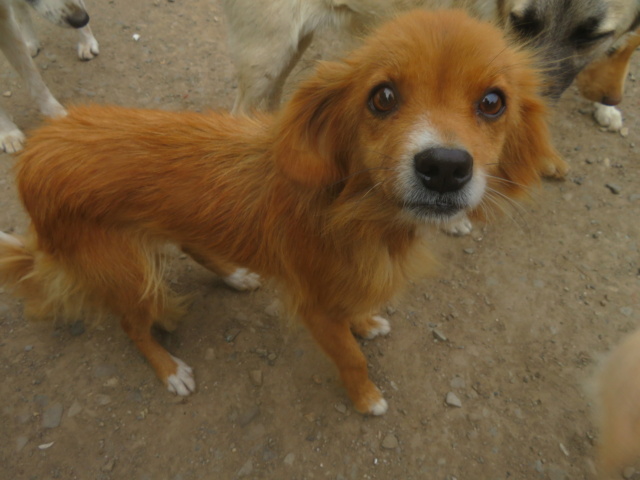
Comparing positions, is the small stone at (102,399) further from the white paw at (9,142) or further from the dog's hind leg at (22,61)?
the white paw at (9,142)

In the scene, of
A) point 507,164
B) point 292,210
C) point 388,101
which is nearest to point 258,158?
point 292,210

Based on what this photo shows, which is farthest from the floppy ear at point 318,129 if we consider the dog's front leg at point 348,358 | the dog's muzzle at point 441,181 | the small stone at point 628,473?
the small stone at point 628,473

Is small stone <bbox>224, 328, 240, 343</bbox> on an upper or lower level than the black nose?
lower

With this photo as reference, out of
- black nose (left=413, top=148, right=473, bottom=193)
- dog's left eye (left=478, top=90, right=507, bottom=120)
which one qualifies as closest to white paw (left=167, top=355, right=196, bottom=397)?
black nose (left=413, top=148, right=473, bottom=193)

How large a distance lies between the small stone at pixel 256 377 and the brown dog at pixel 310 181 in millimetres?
354

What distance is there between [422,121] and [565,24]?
6.42 ft

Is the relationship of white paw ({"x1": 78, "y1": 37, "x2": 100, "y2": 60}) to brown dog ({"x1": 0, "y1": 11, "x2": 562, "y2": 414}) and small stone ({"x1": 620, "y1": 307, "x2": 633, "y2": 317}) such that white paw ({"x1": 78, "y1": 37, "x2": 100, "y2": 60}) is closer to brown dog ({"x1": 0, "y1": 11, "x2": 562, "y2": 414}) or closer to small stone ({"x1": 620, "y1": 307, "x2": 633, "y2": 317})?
brown dog ({"x1": 0, "y1": 11, "x2": 562, "y2": 414})

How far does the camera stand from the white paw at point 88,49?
4277mm

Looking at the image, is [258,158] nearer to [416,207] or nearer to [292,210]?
[292,210]

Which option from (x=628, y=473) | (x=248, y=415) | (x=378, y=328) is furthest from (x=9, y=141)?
(x=628, y=473)

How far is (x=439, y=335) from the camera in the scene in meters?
2.70

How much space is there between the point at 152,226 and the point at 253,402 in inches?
45.9

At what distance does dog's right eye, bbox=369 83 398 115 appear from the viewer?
1.44 m

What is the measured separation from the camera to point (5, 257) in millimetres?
2352
